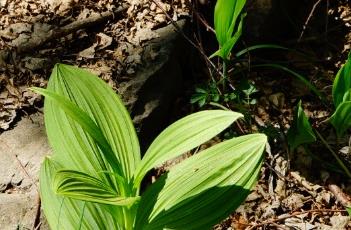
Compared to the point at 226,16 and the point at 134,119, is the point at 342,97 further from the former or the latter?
the point at 134,119

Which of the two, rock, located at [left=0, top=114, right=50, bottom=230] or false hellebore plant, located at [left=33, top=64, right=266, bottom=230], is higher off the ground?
false hellebore plant, located at [left=33, top=64, right=266, bottom=230]

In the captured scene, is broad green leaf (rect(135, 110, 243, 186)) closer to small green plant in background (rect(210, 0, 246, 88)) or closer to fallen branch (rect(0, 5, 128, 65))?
small green plant in background (rect(210, 0, 246, 88))

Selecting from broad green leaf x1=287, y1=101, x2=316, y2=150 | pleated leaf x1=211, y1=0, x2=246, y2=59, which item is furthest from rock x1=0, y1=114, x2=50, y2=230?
broad green leaf x1=287, y1=101, x2=316, y2=150

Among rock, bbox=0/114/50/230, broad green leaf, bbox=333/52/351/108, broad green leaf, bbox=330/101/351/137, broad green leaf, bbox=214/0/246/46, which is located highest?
broad green leaf, bbox=214/0/246/46

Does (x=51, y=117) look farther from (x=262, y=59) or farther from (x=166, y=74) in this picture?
(x=262, y=59)

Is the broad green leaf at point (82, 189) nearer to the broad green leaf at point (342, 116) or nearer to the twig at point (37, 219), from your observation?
the twig at point (37, 219)

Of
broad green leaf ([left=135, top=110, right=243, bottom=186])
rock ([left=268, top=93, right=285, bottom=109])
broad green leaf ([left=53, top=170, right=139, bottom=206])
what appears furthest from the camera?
rock ([left=268, top=93, right=285, bottom=109])

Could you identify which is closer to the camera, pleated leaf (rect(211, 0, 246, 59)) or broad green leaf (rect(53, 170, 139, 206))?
broad green leaf (rect(53, 170, 139, 206))

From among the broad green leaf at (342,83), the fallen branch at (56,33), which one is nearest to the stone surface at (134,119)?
the fallen branch at (56,33)
